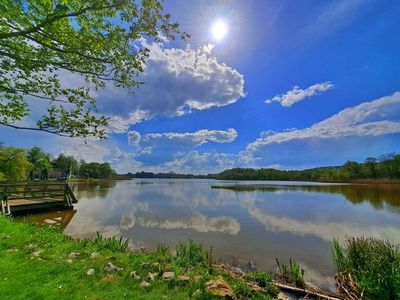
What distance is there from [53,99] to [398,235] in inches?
766

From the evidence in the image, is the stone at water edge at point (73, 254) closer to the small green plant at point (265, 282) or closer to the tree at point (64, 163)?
the small green plant at point (265, 282)

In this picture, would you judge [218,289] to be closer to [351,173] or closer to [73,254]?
[73,254]

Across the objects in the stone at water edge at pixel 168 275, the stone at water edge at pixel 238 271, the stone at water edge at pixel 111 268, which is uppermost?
the stone at water edge at pixel 111 268

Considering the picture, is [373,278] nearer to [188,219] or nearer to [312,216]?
[188,219]

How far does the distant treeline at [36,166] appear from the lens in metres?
43.3

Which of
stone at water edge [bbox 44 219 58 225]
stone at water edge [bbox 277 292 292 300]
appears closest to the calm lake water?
stone at water edge [bbox 44 219 58 225]

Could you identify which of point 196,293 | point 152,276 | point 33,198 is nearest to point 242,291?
point 196,293

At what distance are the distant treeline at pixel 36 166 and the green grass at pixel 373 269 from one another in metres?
46.2

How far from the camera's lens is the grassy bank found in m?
5.25

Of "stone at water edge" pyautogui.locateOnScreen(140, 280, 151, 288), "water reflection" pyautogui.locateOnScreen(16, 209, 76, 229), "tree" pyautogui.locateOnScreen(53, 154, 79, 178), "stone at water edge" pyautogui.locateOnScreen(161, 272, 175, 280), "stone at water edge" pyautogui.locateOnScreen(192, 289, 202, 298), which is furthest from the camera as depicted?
"tree" pyautogui.locateOnScreen(53, 154, 79, 178)

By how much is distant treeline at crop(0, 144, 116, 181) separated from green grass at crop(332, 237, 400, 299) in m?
46.2

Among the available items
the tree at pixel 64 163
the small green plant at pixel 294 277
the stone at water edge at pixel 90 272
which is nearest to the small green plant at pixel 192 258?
the small green plant at pixel 294 277

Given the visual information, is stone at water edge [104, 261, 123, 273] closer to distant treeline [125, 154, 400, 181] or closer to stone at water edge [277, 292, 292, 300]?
stone at water edge [277, 292, 292, 300]

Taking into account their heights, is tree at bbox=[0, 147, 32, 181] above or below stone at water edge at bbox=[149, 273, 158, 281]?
above
